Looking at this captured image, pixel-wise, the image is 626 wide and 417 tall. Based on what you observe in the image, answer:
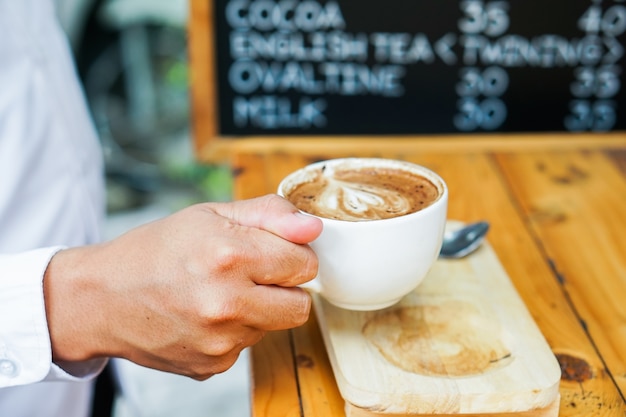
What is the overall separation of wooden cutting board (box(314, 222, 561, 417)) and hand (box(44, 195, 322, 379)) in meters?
0.08

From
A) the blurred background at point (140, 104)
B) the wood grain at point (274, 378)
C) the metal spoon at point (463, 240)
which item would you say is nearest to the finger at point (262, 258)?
the wood grain at point (274, 378)

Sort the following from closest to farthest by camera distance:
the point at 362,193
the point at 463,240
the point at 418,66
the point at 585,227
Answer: the point at 362,193, the point at 463,240, the point at 585,227, the point at 418,66

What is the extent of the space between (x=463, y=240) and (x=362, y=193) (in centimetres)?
18

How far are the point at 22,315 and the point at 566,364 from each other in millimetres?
492

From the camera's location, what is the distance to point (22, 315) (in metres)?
0.70

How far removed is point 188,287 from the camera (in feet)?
2.15

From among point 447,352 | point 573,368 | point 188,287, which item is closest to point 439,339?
point 447,352

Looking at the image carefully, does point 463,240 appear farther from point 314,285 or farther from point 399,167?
point 314,285

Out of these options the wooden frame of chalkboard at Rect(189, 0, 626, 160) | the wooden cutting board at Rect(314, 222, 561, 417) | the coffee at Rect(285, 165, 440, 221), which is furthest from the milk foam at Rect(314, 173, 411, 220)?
the wooden frame of chalkboard at Rect(189, 0, 626, 160)

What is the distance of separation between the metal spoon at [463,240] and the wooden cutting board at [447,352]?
27mm

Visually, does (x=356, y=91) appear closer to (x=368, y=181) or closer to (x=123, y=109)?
(x=368, y=181)

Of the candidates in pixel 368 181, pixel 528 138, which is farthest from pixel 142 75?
pixel 368 181

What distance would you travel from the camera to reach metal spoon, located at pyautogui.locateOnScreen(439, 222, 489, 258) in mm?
863

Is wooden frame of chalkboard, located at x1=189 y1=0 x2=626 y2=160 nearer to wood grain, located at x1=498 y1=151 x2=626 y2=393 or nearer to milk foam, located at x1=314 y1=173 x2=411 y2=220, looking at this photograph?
wood grain, located at x1=498 y1=151 x2=626 y2=393
